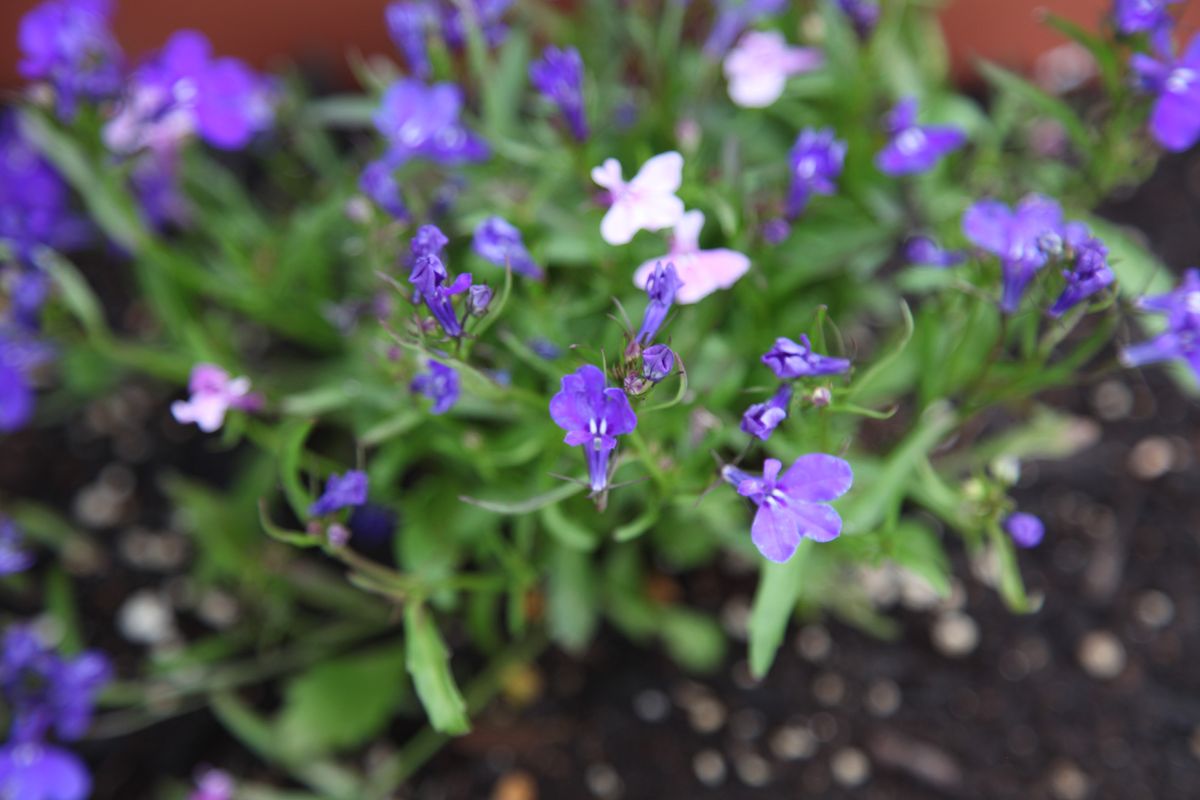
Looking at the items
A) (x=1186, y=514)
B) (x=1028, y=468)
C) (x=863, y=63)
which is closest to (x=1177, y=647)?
(x=1186, y=514)

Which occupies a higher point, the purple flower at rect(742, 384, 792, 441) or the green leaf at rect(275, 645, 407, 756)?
the purple flower at rect(742, 384, 792, 441)

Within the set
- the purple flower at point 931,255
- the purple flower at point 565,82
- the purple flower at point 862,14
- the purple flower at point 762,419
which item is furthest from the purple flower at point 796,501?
the purple flower at point 862,14

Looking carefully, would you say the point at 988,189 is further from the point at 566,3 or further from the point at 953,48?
the point at 566,3

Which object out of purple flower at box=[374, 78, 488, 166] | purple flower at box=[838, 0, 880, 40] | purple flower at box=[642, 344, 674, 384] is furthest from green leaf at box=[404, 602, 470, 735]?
purple flower at box=[838, 0, 880, 40]

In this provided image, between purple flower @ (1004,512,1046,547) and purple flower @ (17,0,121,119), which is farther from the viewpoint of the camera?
purple flower @ (17,0,121,119)

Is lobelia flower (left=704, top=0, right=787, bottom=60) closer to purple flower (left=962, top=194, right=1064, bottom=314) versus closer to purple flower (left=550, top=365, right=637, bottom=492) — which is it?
purple flower (left=962, top=194, right=1064, bottom=314)
